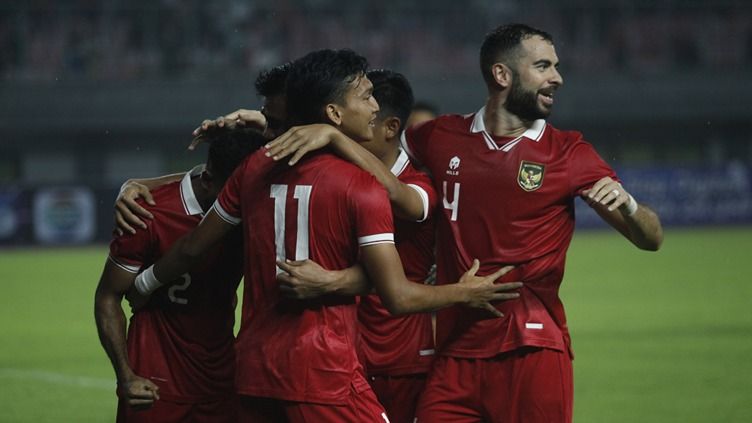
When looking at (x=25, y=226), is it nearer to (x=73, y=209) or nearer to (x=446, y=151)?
(x=73, y=209)

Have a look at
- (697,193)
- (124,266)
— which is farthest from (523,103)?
(697,193)

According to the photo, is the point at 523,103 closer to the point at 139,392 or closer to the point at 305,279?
the point at 305,279

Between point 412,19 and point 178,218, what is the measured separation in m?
27.1

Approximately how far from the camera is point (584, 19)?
31.6 meters

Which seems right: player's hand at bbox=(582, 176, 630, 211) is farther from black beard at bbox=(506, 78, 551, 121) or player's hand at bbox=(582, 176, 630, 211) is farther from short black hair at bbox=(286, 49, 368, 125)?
short black hair at bbox=(286, 49, 368, 125)

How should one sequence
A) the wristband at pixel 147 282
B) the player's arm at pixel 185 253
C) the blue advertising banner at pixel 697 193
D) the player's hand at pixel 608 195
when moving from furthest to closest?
the blue advertising banner at pixel 697 193
the wristband at pixel 147 282
the player's hand at pixel 608 195
the player's arm at pixel 185 253

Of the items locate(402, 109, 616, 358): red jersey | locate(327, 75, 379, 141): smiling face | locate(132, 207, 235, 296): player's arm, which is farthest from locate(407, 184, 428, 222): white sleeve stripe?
locate(132, 207, 235, 296): player's arm

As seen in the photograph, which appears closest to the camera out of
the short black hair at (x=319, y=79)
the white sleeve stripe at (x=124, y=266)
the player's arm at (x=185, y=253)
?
the short black hair at (x=319, y=79)

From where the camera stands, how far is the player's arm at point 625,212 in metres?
4.36

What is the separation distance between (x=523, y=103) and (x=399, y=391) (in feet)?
4.71

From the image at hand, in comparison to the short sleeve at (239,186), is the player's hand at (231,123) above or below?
above

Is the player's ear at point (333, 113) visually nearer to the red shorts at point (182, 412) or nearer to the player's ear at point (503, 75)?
the player's ear at point (503, 75)

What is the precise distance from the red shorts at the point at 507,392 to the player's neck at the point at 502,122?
0.91 metres

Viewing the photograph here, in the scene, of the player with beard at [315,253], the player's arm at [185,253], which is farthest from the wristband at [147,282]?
the player with beard at [315,253]
